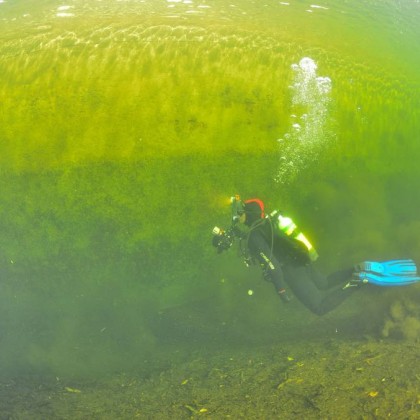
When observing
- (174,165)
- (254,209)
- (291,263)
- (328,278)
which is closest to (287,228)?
(254,209)

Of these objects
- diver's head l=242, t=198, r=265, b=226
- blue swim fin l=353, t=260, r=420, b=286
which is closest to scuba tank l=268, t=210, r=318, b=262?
diver's head l=242, t=198, r=265, b=226

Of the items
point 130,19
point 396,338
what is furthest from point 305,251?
point 130,19

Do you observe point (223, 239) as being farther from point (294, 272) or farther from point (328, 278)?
point (328, 278)

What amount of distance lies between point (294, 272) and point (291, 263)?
0.19 meters

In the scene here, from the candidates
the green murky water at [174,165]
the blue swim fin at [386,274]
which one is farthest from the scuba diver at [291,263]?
the green murky water at [174,165]

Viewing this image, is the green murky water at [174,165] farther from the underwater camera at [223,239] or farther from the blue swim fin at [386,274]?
the underwater camera at [223,239]

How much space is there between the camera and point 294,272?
4.40 m

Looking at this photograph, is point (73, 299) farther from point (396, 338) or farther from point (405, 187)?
point (405, 187)

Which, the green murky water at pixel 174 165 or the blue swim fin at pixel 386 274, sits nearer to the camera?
the green murky water at pixel 174 165

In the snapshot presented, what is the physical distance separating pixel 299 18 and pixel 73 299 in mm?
5203

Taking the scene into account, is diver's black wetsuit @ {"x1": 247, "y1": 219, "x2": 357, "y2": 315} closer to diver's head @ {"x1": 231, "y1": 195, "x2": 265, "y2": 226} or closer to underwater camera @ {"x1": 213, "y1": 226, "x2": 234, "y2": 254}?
diver's head @ {"x1": 231, "y1": 195, "x2": 265, "y2": 226}

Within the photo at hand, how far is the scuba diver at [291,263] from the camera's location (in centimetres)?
401

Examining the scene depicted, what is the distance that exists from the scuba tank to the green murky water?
71 centimetres

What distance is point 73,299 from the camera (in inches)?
185
